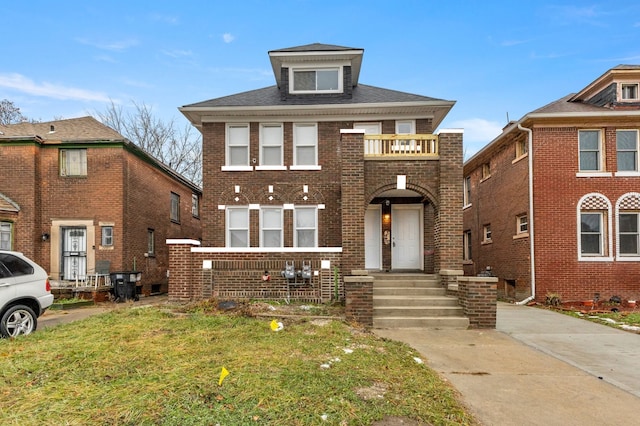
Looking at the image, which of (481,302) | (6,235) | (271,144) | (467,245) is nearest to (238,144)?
(271,144)

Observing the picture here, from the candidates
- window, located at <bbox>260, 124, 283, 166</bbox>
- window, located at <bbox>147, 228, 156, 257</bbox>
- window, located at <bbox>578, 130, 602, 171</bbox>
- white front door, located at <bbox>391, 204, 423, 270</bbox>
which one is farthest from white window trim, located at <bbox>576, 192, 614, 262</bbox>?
window, located at <bbox>147, 228, 156, 257</bbox>

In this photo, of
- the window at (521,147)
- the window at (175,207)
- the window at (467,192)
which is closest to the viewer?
the window at (521,147)

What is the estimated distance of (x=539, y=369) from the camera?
534 cm

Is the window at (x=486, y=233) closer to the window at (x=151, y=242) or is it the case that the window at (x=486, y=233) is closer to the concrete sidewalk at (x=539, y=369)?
the concrete sidewalk at (x=539, y=369)

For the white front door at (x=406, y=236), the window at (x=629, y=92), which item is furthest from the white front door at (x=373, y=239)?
the window at (x=629, y=92)

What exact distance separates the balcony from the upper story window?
4.34 meters

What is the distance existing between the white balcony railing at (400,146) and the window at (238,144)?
4.71 metres

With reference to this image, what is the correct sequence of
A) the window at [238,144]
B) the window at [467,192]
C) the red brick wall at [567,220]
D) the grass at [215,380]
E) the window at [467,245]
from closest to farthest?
the grass at [215,380] < the red brick wall at [567,220] < the window at [238,144] < the window at [467,245] < the window at [467,192]

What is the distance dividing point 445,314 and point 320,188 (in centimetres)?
592

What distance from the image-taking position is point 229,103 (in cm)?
1274

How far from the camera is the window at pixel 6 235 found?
12.7 metres

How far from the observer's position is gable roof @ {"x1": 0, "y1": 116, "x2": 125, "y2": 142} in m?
13.4

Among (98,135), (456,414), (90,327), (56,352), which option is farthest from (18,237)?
(456,414)

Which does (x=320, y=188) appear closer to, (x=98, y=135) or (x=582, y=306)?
(x=98, y=135)
